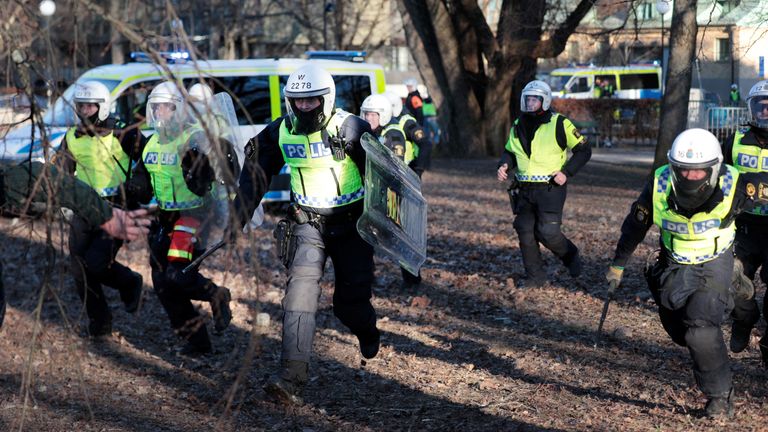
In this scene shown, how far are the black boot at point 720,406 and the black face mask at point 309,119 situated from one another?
2.64 meters

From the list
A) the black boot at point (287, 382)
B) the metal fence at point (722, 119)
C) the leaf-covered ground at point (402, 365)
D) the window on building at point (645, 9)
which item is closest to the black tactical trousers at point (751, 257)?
the leaf-covered ground at point (402, 365)

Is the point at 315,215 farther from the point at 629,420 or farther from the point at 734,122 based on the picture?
the point at 734,122

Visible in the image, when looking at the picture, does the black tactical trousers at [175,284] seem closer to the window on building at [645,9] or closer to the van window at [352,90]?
the window on building at [645,9]

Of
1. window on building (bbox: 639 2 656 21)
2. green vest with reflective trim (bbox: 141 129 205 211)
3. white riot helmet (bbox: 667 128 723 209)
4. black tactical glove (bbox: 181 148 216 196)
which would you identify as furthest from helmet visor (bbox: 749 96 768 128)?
window on building (bbox: 639 2 656 21)

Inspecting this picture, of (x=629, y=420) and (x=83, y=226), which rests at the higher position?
(x=83, y=226)

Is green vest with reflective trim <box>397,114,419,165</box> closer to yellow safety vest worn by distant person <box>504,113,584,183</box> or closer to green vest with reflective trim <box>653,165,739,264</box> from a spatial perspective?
yellow safety vest worn by distant person <box>504,113,584,183</box>

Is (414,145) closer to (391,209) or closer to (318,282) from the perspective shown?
(391,209)

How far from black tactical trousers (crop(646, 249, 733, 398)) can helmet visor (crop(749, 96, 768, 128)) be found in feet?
4.04

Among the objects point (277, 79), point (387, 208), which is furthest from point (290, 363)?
point (277, 79)

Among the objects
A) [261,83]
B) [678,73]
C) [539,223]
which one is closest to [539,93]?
[539,223]

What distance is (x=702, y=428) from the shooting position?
5.52m

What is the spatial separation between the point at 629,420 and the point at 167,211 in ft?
10.9

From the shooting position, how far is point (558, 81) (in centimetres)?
3841

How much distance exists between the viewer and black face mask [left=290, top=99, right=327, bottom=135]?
613 cm
